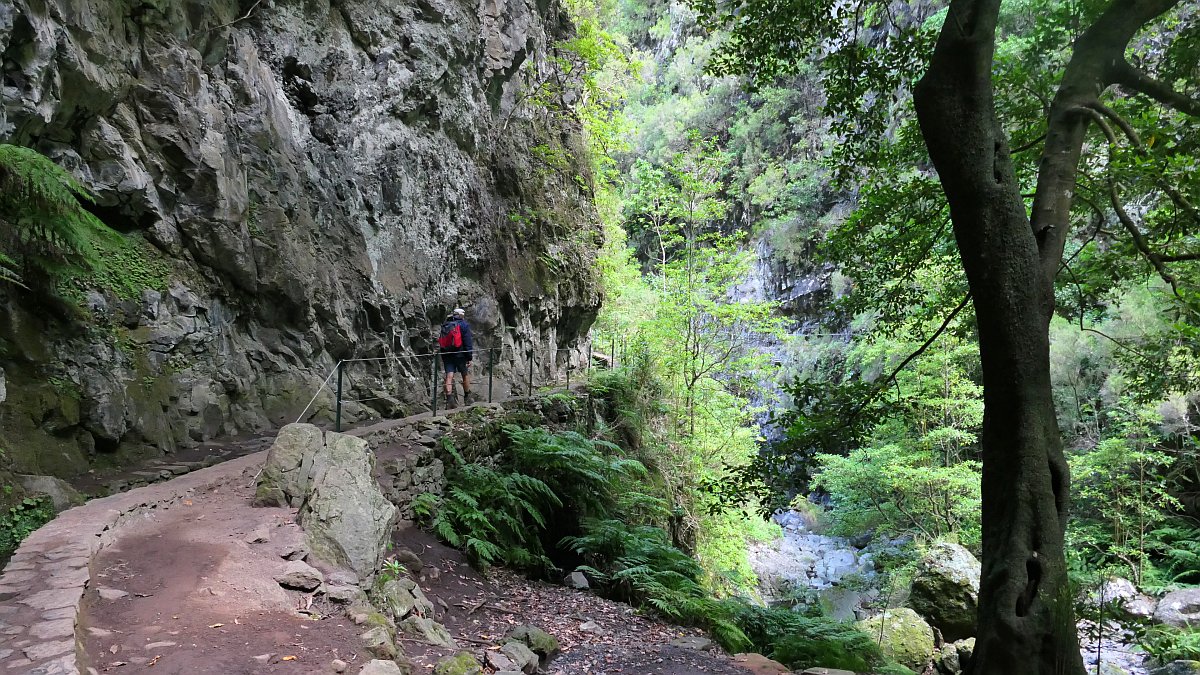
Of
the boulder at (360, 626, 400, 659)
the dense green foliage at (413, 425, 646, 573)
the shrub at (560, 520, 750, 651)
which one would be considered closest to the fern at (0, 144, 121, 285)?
the boulder at (360, 626, 400, 659)

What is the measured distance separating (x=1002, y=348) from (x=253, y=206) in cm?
900

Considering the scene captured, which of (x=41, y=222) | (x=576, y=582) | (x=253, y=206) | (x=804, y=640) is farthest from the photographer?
(x=253, y=206)

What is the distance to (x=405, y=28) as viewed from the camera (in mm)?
11461

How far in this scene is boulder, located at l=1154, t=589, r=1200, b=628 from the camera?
12.1m

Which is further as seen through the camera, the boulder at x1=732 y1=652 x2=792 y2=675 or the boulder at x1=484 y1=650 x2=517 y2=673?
the boulder at x1=732 y1=652 x2=792 y2=675

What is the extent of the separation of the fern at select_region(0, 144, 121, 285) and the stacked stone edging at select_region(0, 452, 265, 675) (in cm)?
193

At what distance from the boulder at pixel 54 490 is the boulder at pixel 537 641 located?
3738mm

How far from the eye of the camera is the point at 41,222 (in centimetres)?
499

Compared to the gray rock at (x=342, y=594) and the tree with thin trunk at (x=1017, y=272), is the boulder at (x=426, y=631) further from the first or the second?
the tree with thin trunk at (x=1017, y=272)

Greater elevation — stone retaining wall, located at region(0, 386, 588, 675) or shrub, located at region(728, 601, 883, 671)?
stone retaining wall, located at region(0, 386, 588, 675)

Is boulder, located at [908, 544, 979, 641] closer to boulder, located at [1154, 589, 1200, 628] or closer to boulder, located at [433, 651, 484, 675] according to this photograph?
boulder, located at [1154, 589, 1200, 628]

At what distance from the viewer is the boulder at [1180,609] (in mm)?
12052

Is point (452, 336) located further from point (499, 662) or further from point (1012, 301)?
point (1012, 301)

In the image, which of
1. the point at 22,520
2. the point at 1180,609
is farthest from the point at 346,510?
the point at 1180,609
